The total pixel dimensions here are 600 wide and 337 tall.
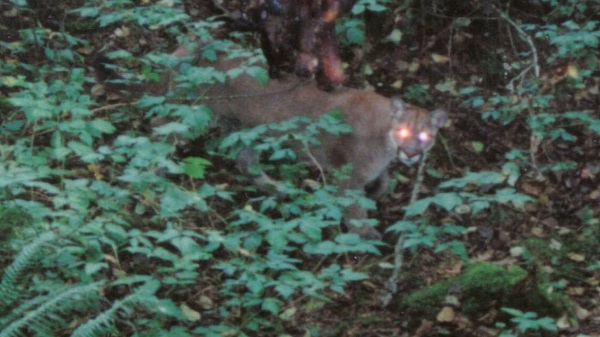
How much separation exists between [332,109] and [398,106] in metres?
0.59

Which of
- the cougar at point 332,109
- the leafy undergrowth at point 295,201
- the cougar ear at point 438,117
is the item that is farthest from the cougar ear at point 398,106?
the leafy undergrowth at point 295,201

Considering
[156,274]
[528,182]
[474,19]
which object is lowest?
[528,182]

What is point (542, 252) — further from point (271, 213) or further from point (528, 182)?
point (271, 213)

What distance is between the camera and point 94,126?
440cm

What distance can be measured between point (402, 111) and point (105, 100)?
292 centimetres

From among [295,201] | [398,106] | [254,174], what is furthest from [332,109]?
[295,201]

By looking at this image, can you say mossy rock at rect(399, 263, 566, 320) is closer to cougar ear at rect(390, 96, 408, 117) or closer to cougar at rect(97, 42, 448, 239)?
cougar at rect(97, 42, 448, 239)

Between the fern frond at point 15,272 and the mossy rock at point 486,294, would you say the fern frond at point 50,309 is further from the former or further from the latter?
the mossy rock at point 486,294

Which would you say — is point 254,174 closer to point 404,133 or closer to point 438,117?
point 404,133

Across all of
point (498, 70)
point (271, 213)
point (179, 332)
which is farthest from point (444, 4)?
point (179, 332)

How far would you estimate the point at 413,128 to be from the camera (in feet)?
20.2

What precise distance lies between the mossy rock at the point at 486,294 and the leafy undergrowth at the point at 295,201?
1cm

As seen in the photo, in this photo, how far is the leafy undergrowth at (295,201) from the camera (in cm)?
394

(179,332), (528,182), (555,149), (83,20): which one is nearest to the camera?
(179,332)
